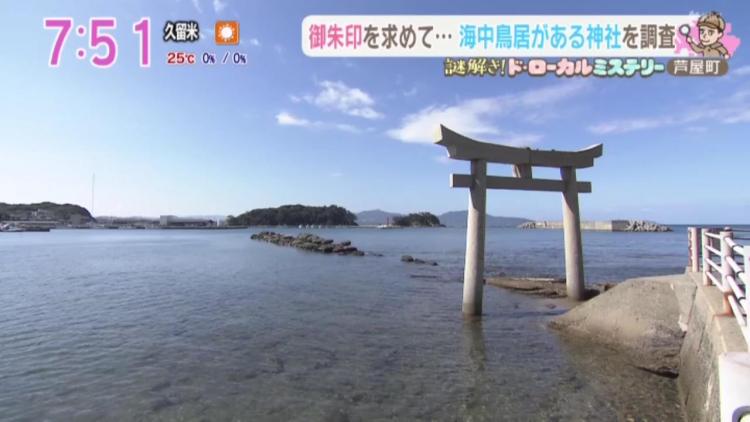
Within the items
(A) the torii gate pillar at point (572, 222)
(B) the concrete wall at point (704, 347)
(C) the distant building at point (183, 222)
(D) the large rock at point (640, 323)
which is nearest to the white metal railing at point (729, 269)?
(B) the concrete wall at point (704, 347)

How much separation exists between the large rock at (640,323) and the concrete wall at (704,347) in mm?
311

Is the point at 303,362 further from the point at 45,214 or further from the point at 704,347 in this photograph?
the point at 45,214

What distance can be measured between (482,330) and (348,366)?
4114 millimetres

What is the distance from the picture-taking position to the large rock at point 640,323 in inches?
286

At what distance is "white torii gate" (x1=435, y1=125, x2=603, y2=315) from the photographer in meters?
10.6

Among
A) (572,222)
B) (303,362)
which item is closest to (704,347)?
(303,362)

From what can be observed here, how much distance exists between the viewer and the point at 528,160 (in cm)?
1179

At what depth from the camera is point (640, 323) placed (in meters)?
8.00

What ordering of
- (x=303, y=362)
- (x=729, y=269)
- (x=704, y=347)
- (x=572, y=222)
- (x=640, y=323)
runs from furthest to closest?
1. (x=572, y=222)
2. (x=303, y=362)
3. (x=640, y=323)
4. (x=704, y=347)
5. (x=729, y=269)

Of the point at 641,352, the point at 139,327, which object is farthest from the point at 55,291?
the point at 641,352

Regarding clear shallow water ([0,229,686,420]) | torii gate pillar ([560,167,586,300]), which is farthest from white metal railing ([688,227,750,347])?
torii gate pillar ([560,167,586,300])

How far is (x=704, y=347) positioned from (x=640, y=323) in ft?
9.89

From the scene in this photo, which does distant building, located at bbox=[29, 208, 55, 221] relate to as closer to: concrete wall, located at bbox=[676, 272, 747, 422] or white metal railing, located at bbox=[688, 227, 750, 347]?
white metal railing, located at bbox=[688, 227, 750, 347]

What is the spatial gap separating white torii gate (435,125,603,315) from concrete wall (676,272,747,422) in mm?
4766
